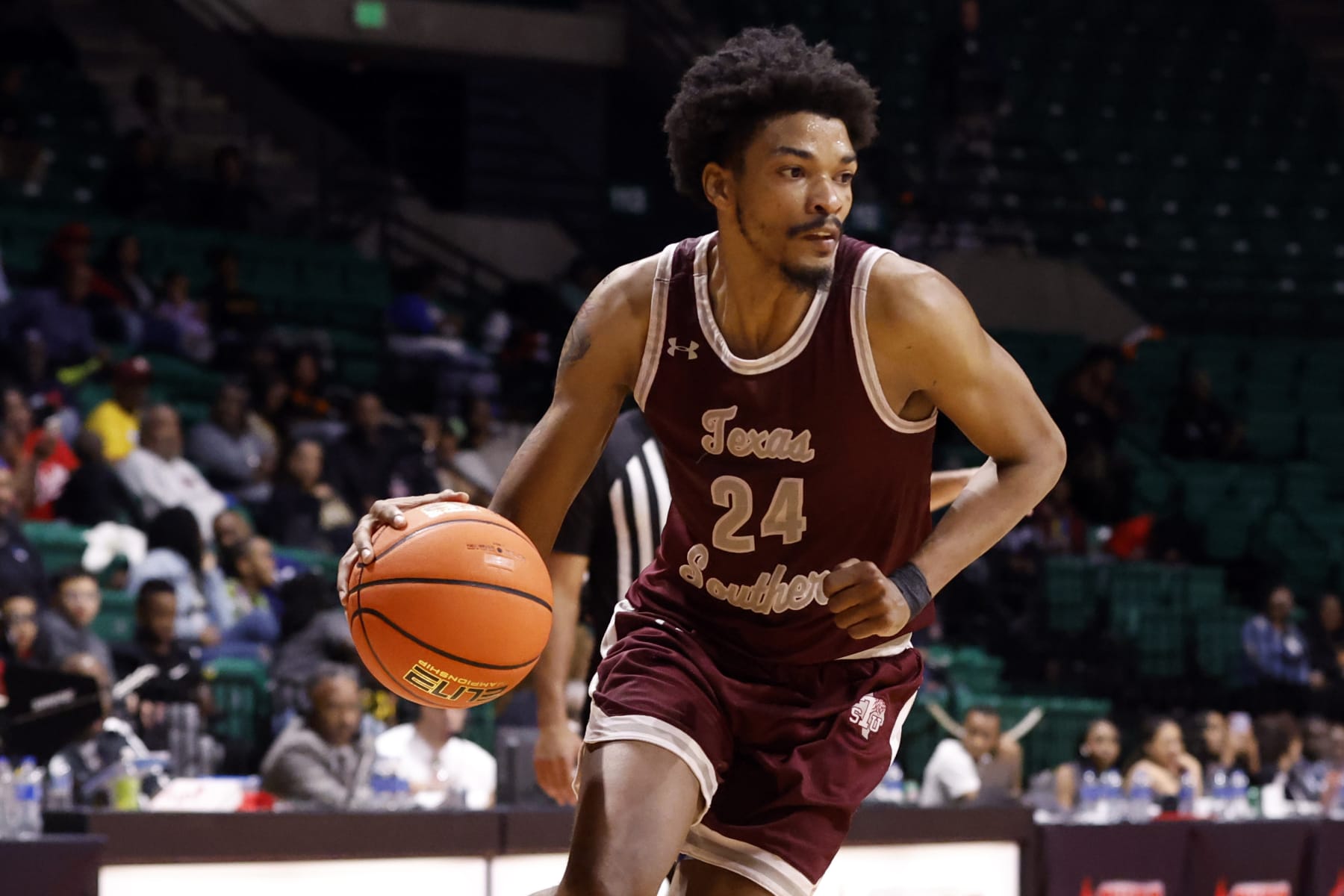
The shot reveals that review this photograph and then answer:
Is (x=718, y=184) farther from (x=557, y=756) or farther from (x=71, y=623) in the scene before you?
(x=71, y=623)

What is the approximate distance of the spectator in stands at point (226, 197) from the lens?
Result: 44.1 ft

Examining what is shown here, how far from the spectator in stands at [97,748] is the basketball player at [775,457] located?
9.66 feet

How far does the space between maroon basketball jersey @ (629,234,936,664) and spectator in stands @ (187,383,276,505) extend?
6.94 metres

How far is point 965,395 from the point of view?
140 inches

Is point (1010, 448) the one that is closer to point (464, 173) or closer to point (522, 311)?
point (522, 311)

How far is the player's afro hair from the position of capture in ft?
11.8

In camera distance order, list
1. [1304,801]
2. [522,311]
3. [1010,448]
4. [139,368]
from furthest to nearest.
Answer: [522,311] → [139,368] → [1304,801] → [1010,448]

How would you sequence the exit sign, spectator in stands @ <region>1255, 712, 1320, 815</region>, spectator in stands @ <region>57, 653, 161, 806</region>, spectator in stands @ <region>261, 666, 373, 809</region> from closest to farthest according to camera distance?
spectator in stands @ <region>57, 653, 161, 806</region>
spectator in stands @ <region>261, 666, 373, 809</region>
spectator in stands @ <region>1255, 712, 1320, 815</region>
the exit sign

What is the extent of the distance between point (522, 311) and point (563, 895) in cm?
1168

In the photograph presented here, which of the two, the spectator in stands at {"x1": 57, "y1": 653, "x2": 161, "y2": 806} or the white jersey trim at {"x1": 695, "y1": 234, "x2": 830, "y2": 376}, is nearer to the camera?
the white jersey trim at {"x1": 695, "y1": 234, "x2": 830, "y2": 376}

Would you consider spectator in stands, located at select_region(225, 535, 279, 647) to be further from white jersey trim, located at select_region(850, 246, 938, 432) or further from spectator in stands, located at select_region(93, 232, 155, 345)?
white jersey trim, located at select_region(850, 246, 938, 432)

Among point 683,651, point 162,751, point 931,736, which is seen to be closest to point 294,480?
point 162,751

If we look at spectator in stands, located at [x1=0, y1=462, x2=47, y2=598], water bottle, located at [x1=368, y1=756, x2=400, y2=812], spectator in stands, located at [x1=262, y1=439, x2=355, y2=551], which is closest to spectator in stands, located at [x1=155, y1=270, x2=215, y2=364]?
spectator in stands, located at [x1=262, y1=439, x2=355, y2=551]

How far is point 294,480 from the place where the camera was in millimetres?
10273
